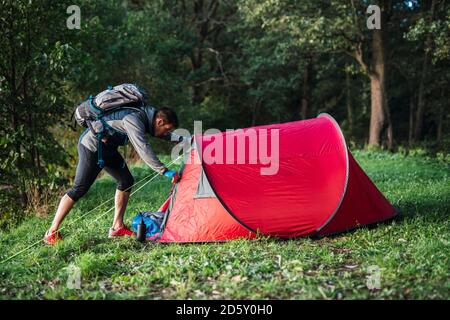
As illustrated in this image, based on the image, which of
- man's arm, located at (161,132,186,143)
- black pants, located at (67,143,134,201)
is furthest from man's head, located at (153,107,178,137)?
black pants, located at (67,143,134,201)

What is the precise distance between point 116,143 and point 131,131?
396mm

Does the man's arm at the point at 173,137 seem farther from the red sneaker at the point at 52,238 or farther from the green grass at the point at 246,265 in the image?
the red sneaker at the point at 52,238

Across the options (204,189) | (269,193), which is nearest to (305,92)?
(269,193)

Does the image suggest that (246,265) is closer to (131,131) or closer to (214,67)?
(131,131)

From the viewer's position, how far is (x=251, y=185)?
576 cm

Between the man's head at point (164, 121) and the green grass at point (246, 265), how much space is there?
129 centimetres

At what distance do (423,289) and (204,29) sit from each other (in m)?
20.2

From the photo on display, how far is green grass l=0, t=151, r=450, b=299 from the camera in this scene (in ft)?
13.6

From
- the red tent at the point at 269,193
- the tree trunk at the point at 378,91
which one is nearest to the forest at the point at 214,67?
the tree trunk at the point at 378,91

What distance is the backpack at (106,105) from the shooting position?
5.63 metres

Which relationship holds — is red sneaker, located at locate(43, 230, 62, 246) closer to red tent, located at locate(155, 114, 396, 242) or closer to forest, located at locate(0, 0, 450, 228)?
red tent, located at locate(155, 114, 396, 242)
